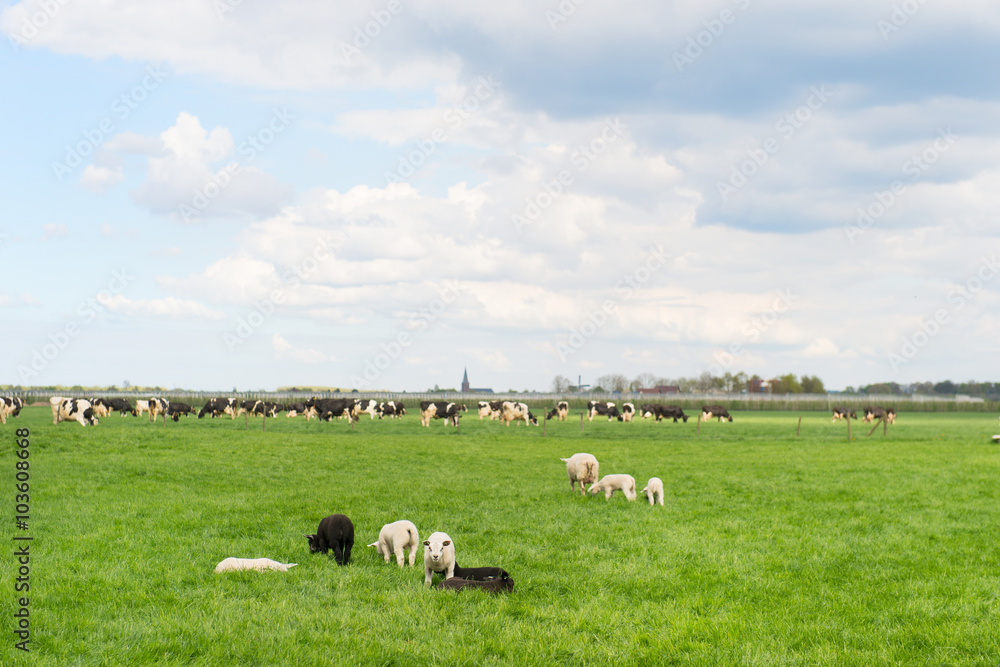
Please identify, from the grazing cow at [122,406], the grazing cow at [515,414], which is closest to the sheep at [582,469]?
the grazing cow at [515,414]

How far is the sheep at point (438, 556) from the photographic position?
9.53 metres

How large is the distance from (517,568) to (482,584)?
143 centimetres

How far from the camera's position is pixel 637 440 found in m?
39.4

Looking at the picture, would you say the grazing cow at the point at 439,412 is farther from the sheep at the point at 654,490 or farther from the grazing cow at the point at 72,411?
the sheep at the point at 654,490

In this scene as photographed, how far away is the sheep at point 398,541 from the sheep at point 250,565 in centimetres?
137

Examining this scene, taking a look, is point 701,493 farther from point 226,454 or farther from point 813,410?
point 813,410

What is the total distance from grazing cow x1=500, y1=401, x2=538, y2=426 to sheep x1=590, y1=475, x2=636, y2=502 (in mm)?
34424

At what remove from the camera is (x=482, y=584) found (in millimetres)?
9406

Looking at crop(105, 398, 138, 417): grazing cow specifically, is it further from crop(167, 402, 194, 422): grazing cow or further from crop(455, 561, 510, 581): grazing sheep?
crop(455, 561, 510, 581): grazing sheep

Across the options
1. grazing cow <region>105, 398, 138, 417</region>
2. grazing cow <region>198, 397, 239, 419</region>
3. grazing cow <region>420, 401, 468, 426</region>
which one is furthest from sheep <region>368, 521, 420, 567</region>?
grazing cow <region>105, 398, 138, 417</region>

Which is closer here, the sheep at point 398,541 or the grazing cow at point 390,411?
the sheep at point 398,541

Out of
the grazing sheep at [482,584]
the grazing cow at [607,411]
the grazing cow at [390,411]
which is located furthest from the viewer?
the grazing cow at [607,411]

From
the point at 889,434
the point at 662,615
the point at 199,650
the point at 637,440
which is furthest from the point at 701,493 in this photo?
the point at 889,434

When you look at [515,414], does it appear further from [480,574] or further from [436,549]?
[436,549]
